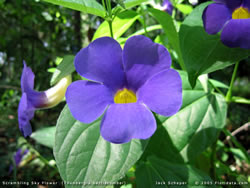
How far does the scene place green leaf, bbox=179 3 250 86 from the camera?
652 millimetres

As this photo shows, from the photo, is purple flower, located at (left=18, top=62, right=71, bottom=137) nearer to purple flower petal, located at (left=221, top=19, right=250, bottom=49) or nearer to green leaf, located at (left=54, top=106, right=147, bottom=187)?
green leaf, located at (left=54, top=106, right=147, bottom=187)

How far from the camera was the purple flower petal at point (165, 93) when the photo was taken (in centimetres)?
51

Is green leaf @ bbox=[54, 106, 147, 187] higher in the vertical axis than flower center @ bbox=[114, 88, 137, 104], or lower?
lower

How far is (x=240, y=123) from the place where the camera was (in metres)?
2.40

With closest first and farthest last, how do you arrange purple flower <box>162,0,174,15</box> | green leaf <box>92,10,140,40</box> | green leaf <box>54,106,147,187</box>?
green leaf <box>54,106,147,187</box> → green leaf <box>92,10,140,40</box> → purple flower <box>162,0,174,15</box>

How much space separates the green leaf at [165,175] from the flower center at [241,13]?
514mm

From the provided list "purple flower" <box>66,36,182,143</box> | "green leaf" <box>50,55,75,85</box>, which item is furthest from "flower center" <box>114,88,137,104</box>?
"green leaf" <box>50,55,75,85</box>

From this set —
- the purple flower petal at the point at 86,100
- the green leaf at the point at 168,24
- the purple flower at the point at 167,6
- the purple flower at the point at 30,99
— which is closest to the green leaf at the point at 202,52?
the green leaf at the point at 168,24

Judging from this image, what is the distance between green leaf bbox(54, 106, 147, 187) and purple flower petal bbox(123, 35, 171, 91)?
19cm

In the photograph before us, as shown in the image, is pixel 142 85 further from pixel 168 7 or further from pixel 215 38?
pixel 168 7

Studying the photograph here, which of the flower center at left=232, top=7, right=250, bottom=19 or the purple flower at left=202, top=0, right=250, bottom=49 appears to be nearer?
the purple flower at left=202, top=0, right=250, bottom=49

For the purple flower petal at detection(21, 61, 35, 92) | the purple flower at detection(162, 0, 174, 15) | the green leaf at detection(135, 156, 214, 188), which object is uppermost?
the purple flower petal at detection(21, 61, 35, 92)

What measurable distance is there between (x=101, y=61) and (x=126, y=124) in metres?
0.17

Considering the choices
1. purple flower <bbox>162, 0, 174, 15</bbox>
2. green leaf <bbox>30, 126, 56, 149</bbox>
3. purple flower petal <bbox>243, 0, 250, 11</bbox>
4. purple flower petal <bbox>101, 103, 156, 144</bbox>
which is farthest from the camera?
purple flower <bbox>162, 0, 174, 15</bbox>
